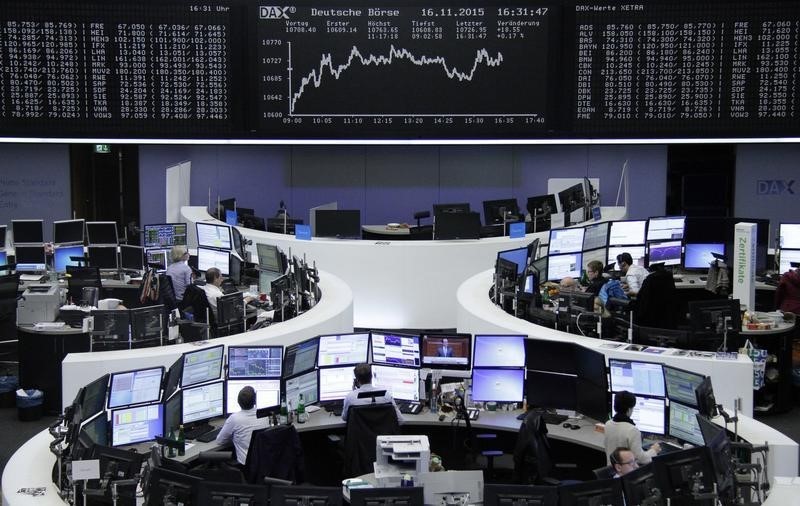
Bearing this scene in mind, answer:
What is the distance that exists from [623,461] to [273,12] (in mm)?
6746

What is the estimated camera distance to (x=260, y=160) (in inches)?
661

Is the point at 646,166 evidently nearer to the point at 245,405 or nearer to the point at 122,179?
the point at 122,179

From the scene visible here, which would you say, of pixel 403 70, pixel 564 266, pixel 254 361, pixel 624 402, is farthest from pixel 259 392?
pixel 403 70

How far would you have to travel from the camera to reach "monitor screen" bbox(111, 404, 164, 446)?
7.50 meters

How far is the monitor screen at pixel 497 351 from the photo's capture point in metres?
8.38

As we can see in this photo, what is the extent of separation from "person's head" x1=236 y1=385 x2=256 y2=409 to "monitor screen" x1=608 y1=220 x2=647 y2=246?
564 centimetres

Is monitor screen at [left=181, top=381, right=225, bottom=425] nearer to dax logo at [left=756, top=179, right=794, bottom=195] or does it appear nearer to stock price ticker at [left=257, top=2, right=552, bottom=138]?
stock price ticker at [left=257, top=2, right=552, bottom=138]

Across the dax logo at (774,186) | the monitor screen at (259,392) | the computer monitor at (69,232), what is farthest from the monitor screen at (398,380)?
the dax logo at (774,186)

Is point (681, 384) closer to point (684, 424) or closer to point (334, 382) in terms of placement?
point (684, 424)

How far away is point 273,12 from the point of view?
11633 mm

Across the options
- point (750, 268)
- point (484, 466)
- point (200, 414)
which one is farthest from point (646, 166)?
point (200, 414)

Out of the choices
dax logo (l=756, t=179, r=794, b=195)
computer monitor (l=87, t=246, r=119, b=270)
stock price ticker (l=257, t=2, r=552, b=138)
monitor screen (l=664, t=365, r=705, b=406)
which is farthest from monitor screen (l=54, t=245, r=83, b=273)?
dax logo (l=756, t=179, r=794, b=195)

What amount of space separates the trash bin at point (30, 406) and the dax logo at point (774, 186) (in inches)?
422

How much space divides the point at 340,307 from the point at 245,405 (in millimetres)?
2561
